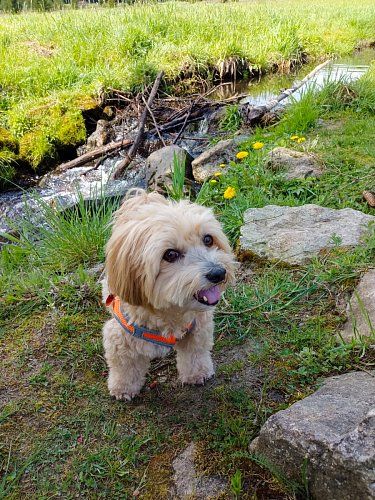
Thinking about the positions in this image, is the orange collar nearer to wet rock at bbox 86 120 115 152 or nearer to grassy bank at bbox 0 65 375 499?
grassy bank at bbox 0 65 375 499

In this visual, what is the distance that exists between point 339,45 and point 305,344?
14.4 m

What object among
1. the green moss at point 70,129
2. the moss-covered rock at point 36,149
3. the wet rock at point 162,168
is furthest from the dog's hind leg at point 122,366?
the green moss at point 70,129

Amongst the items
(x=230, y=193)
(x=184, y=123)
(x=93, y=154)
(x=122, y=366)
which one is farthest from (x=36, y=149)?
(x=122, y=366)

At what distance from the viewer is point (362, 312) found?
2695 millimetres

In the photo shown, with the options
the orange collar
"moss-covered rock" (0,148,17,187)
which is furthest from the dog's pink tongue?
"moss-covered rock" (0,148,17,187)

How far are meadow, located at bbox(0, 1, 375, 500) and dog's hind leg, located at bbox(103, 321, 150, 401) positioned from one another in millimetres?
87

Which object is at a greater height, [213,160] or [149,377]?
[149,377]

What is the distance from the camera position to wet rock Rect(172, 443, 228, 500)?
2.09m

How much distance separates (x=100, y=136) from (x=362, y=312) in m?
6.56

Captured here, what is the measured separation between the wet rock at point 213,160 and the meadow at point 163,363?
103 centimetres

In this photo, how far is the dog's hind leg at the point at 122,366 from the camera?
2666 millimetres

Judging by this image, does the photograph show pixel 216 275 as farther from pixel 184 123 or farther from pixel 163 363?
pixel 184 123

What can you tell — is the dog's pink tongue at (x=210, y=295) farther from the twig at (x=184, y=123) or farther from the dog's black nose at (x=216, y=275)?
the twig at (x=184, y=123)

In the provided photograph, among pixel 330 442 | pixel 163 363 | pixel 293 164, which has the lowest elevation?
pixel 163 363
